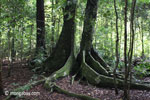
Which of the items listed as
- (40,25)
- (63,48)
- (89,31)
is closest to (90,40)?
(89,31)

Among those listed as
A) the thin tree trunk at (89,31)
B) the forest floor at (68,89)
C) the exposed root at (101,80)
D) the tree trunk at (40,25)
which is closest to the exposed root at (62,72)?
the forest floor at (68,89)

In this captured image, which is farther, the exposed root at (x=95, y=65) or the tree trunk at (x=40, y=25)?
the tree trunk at (x=40, y=25)

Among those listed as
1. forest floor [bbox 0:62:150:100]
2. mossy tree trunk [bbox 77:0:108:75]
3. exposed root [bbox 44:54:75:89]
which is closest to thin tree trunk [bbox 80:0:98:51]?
mossy tree trunk [bbox 77:0:108:75]

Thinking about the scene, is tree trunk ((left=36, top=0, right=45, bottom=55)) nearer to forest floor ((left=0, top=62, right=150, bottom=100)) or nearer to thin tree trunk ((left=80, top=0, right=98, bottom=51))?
forest floor ((left=0, top=62, right=150, bottom=100))

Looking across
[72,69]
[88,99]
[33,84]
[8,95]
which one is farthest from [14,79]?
[88,99]

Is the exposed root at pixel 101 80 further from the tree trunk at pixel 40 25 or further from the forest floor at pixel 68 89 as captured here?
the tree trunk at pixel 40 25

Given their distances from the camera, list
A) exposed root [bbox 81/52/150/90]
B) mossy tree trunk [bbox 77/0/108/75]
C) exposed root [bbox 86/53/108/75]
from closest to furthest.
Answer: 1. exposed root [bbox 81/52/150/90]
2. exposed root [bbox 86/53/108/75]
3. mossy tree trunk [bbox 77/0/108/75]

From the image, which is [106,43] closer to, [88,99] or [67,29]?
[67,29]

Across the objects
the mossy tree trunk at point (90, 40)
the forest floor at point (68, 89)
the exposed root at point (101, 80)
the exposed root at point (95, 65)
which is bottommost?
the forest floor at point (68, 89)

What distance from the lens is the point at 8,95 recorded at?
218 inches

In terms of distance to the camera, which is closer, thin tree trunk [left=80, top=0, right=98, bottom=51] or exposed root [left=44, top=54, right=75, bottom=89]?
exposed root [left=44, top=54, right=75, bottom=89]

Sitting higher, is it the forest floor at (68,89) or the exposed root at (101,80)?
the exposed root at (101,80)

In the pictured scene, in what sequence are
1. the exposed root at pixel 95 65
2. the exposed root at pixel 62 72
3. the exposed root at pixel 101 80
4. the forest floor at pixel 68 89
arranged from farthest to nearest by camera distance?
the exposed root at pixel 95 65 → the exposed root at pixel 62 72 → the exposed root at pixel 101 80 → the forest floor at pixel 68 89

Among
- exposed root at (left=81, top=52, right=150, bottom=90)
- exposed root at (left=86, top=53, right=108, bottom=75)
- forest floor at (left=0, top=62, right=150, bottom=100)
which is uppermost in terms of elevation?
exposed root at (left=86, top=53, right=108, bottom=75)
